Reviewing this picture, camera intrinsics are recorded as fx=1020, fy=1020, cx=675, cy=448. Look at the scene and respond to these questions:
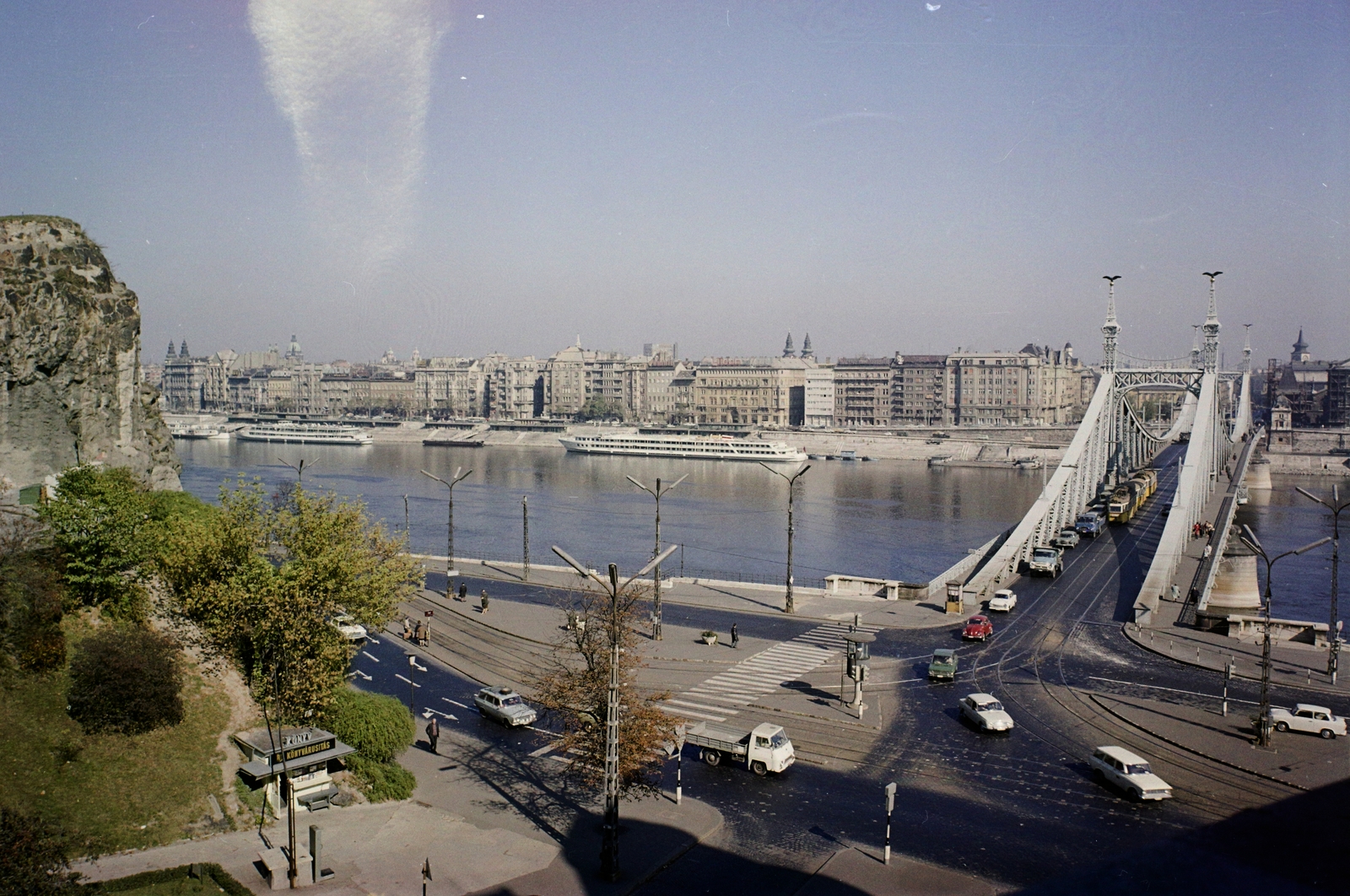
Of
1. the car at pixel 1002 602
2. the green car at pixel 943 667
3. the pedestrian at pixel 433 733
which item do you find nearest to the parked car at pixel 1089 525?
the car at pixel 1002 602

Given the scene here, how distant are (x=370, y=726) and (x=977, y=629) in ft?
48.6

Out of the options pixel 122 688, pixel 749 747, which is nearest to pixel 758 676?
pixel 749 747

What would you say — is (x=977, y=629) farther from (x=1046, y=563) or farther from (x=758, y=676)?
(x=1046, y=563)

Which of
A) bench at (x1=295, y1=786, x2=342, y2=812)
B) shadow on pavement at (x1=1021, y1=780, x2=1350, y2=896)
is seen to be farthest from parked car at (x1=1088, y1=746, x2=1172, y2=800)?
bench at (x1=295, y1=786, x2=342, y2=812)

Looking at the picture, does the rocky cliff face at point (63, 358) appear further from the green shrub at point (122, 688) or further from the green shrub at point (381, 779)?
the green shrub at point (381, 779)

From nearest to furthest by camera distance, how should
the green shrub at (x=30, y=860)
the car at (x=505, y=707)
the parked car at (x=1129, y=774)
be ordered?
the green shrub at (x=30, y=860), the parked car at (x=1129, y=774), the car at (x=505, y=707)

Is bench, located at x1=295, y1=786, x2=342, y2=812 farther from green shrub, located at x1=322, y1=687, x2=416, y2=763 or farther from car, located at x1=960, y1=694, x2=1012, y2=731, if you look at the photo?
car, located at x1=960, y1=694, x2=1012, y2=731

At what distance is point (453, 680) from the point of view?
21.3 meters

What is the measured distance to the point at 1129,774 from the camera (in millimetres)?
14461

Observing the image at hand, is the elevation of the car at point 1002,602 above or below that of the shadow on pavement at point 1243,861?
below

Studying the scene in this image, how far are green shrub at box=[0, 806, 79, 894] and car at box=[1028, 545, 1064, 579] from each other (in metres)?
29.4

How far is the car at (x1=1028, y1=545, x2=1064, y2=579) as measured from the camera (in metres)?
33.3

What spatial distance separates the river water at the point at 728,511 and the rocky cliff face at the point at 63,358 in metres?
9.07

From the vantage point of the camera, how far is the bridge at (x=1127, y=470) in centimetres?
3222
